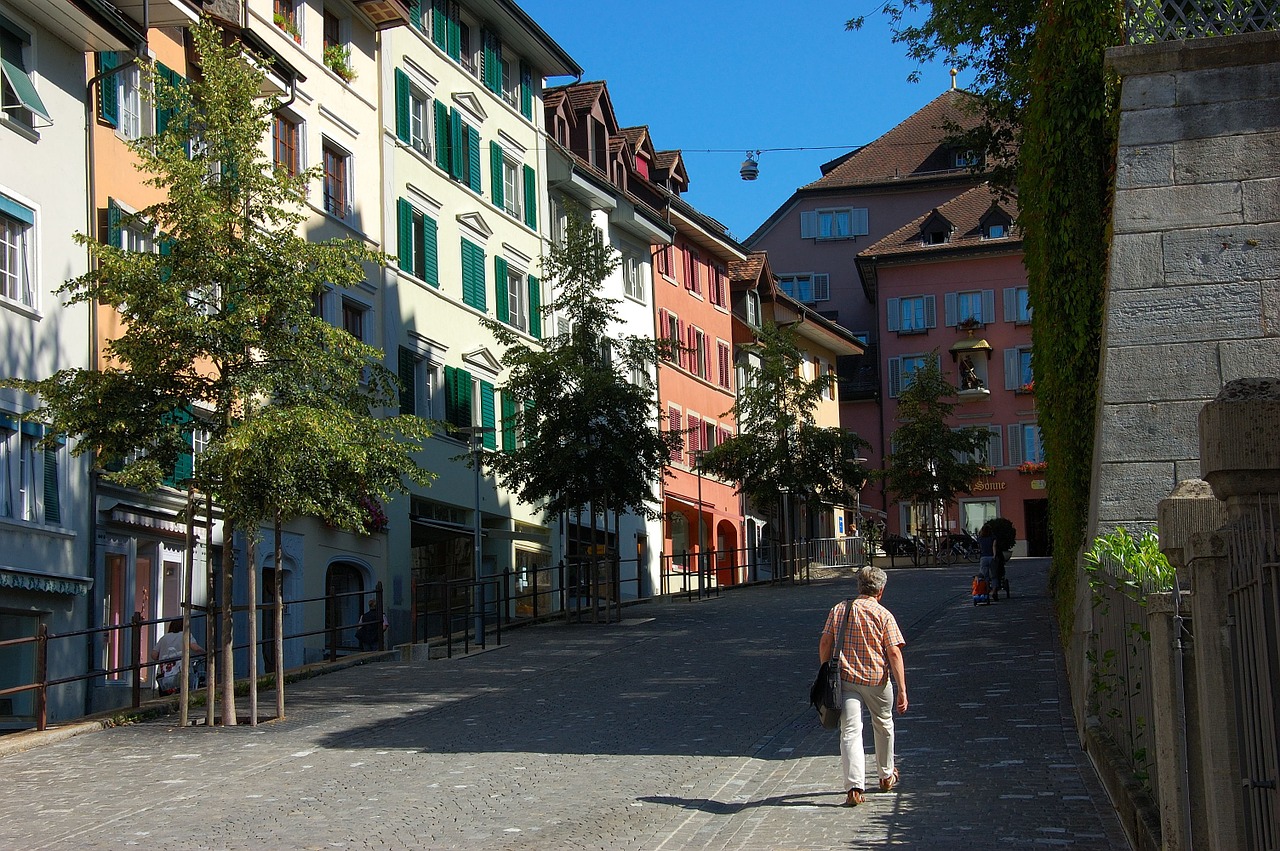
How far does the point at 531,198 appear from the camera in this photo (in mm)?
42594

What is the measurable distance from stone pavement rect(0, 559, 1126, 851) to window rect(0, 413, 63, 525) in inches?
174

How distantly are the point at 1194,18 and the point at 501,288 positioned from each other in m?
27.3

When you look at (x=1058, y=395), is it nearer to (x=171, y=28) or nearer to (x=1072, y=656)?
(x=1072, y=656)

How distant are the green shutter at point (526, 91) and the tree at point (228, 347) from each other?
2405cm

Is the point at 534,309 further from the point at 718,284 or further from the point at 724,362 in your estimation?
the point at 724,362

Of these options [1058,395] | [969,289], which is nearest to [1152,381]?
[1058,395]

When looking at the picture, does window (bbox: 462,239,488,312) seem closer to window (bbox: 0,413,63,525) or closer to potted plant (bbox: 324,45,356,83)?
potted plant (bbox: 324,45,356,83)

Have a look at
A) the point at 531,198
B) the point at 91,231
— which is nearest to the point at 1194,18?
the point at 91,231

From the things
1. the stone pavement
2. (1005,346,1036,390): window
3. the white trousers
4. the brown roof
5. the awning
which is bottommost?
the stone pavement

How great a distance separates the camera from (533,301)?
1640 inches

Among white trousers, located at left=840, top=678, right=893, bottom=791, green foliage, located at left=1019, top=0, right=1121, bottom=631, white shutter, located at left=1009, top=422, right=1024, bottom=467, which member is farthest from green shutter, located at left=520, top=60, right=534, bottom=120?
white trousers, located at left=840, top=678, right=893, bottom=791

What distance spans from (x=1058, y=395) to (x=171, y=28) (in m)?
17.3

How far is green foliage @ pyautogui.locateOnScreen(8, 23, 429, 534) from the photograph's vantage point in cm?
1792

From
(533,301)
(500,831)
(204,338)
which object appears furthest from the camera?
(533,301)
